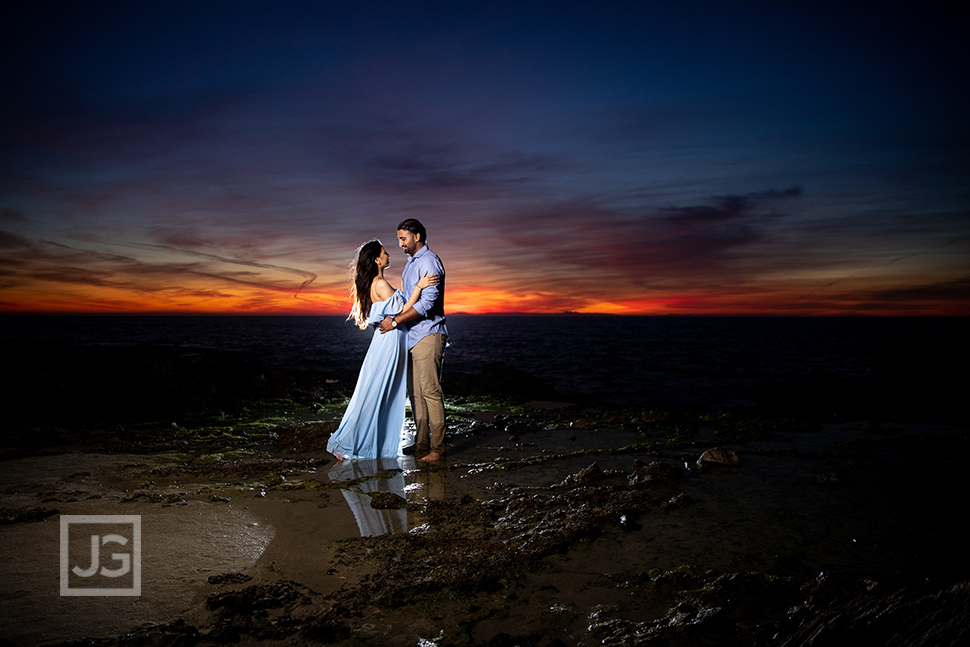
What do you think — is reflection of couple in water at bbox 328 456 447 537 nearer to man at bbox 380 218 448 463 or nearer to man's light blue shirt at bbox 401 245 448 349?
man at bbox 380 218 448 463

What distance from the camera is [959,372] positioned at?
14.5m

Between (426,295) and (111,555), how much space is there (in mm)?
3564

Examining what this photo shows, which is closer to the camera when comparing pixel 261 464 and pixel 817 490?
pixel 817 490

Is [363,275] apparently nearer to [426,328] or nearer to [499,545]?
[426,328]

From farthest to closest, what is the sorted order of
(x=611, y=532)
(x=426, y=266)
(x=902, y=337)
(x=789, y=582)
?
(x=902, y=337) < (x=426, y=266) < (x=611, y=532) < (x=789, y=582)

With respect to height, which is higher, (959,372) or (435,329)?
(435,329)

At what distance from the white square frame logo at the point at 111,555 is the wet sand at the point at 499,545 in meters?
0.06

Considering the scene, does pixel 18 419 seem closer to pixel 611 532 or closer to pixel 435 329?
pixel 435 329

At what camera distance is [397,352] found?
6129 mm

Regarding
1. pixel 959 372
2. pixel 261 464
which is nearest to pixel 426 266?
pixel 261 464

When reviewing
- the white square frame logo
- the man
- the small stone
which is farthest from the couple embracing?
the small stone

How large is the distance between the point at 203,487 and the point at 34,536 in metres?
1.36

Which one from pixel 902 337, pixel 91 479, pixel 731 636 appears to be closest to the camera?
pixel 731 636

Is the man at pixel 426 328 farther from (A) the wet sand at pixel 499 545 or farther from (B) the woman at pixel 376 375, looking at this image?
(A) the wet sand at pixel 499 545
